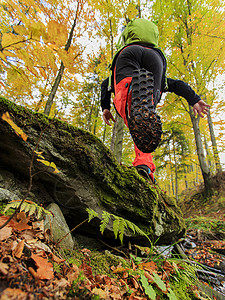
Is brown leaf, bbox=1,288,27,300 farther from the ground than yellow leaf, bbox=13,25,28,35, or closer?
closer

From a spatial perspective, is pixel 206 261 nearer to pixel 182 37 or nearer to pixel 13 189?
pixel 13 189

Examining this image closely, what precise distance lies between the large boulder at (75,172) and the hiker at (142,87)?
46 cm

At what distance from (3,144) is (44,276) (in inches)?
44.1

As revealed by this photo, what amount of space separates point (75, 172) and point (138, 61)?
4.97 ft

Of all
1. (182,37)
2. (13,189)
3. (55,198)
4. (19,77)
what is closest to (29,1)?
(19,77)

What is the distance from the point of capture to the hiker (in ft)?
4.33

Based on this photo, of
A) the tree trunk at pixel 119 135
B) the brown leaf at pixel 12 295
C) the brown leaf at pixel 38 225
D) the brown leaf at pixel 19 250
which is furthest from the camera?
the tree trunk at pixel 119 135

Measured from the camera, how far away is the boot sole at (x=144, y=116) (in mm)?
1288

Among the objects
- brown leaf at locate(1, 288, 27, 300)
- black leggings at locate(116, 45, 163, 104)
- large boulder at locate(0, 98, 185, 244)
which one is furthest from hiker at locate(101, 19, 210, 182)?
brown leaf at locate(1, 288, 27, 300)

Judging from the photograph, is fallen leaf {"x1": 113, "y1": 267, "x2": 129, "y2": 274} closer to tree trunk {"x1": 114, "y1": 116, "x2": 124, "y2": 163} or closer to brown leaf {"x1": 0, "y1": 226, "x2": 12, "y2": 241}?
brown leaf {"x1": 0, "y1": 226, "x2": 12, "y2": 241}

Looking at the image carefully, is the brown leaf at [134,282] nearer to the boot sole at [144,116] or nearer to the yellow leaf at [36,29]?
the boot sole at [144,116]

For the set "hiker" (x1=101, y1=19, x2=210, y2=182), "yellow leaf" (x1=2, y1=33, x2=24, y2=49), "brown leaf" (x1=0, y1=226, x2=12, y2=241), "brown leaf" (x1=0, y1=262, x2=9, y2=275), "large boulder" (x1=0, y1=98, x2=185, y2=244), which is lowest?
"brown leaf" (x1=0, y1=262, x2=9, y2=275)

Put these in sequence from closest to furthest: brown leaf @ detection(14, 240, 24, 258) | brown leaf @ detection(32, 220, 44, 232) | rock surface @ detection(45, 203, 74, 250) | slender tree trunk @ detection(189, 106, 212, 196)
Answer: brown leaf @ detection(14, 240, 24, 258) → brown leaf @ detection(32, 220, 44, 232) → rock surface @ detection(45, 203, 74, 250) → slender tree trunk @ detection(189, 106, 212, 196)

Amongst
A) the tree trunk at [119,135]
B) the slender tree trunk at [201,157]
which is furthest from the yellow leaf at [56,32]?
the slender tree trunk at [201,157]
